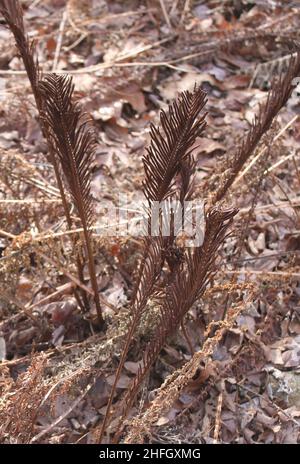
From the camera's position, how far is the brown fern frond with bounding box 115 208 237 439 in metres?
1.45

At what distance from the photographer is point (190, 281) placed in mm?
1616

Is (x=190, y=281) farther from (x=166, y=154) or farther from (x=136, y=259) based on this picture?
(x=136, y=259)

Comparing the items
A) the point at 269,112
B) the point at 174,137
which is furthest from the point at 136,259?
the point at 174,137

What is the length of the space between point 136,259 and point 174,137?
0.92m

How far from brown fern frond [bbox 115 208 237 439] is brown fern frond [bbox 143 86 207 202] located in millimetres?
208

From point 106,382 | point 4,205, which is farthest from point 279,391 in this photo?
point 4,205

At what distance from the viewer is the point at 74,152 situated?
5.92 ft

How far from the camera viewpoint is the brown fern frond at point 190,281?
4.75ft

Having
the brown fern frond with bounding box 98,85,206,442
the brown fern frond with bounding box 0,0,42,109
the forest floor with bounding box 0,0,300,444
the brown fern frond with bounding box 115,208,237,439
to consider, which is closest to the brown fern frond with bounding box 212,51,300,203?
the forest floor with bounding box 0,0,300,444

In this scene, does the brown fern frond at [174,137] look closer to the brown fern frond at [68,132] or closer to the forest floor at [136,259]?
the brown fern frond at [68,132]

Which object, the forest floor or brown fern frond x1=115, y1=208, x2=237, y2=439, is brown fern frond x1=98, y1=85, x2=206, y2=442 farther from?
the forest floor

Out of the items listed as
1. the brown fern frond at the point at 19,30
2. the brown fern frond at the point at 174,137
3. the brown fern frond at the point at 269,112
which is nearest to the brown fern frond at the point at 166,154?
the brown fern frond at the point at 174,137

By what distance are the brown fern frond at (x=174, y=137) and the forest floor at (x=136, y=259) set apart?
0.48m
